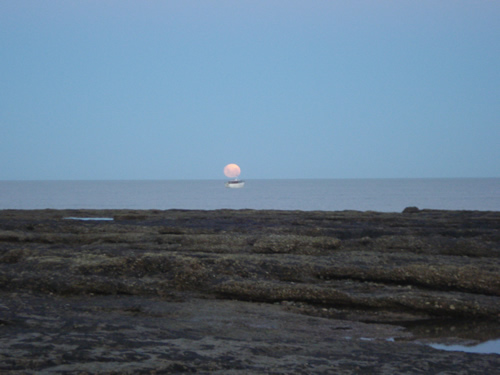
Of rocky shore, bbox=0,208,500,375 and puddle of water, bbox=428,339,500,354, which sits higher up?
rocky shore, bbox=0,208,500,375

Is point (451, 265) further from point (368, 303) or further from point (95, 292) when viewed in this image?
point (95, 292)

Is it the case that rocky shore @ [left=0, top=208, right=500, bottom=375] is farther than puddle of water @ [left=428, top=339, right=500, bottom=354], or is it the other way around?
puddle of water @ [left=428, top=339, right=500, bottom=354]

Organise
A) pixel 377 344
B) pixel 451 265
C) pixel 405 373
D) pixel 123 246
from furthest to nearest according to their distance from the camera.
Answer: pixel 123 246, pixel 451 265, pixel 377 344, pixel 405 373

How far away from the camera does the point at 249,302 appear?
1445 centimetres

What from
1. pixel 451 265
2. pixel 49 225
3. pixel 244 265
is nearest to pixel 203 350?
pixel 244 265

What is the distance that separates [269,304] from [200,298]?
6.79ft

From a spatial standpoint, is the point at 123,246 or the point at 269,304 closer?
the point at 269,304

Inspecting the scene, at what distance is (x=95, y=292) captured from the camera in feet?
48.5

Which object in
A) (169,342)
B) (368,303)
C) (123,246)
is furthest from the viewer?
(123,246)

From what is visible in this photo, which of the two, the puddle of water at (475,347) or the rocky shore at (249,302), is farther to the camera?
the puddle of water at (475,347)

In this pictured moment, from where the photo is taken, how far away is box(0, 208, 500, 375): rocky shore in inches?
333

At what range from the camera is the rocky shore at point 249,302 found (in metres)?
8.45

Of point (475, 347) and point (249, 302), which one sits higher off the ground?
point (249, 302)

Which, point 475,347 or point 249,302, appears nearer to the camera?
point 475,347
